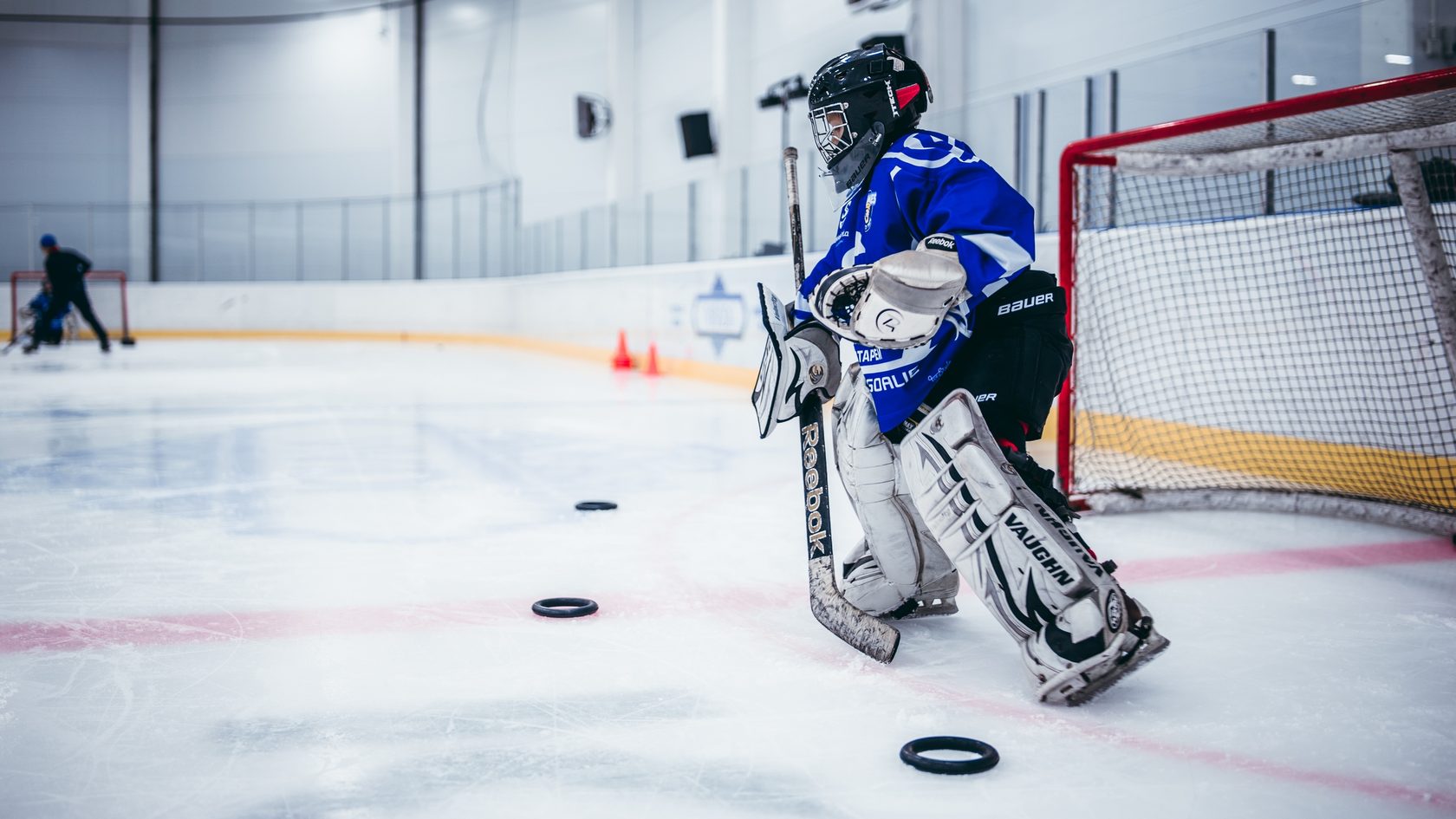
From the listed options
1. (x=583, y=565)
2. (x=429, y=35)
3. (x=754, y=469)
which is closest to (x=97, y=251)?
(x=429, y=35)

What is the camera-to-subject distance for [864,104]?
6.69 feet

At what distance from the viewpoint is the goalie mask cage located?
10.9ft

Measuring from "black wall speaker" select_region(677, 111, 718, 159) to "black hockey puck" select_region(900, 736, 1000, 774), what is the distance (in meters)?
10.8

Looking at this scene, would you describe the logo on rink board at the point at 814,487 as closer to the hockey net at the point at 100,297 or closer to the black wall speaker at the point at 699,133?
the black wall speaker at the point at 699,133

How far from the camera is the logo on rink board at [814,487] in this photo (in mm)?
2213

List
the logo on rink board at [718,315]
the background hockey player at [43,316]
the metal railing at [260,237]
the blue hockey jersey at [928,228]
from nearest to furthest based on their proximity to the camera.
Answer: the blue hockey jersey at [928,228]
the logo on rink board at [718,315]
the background hockey player at [43,316]
the metal railing at [260,237]

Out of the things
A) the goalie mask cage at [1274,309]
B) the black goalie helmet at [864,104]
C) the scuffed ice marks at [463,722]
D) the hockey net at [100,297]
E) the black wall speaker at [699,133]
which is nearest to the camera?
the scuffed ice marks at [463,722]

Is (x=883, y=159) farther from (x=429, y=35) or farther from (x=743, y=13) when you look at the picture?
(x=429, y=35)

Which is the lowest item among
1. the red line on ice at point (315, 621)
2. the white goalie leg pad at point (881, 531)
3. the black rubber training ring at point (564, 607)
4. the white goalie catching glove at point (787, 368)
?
the red line on ice at point (315, 621)

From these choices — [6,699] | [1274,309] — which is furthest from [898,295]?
[1274,309]

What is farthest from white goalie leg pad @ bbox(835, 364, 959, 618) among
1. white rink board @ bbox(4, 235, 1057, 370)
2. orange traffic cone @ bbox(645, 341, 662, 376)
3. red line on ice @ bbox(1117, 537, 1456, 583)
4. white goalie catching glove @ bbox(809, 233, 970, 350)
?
orange traffic cone @ bbox(645, 341, 662, 376)

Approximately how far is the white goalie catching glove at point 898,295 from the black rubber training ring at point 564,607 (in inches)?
37.1

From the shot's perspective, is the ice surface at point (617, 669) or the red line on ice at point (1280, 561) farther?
the red line on ice at point (1280, 561)

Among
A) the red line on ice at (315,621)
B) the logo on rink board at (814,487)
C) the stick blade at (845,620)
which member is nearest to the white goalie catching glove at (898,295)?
the logo on rink board at (814,487)
